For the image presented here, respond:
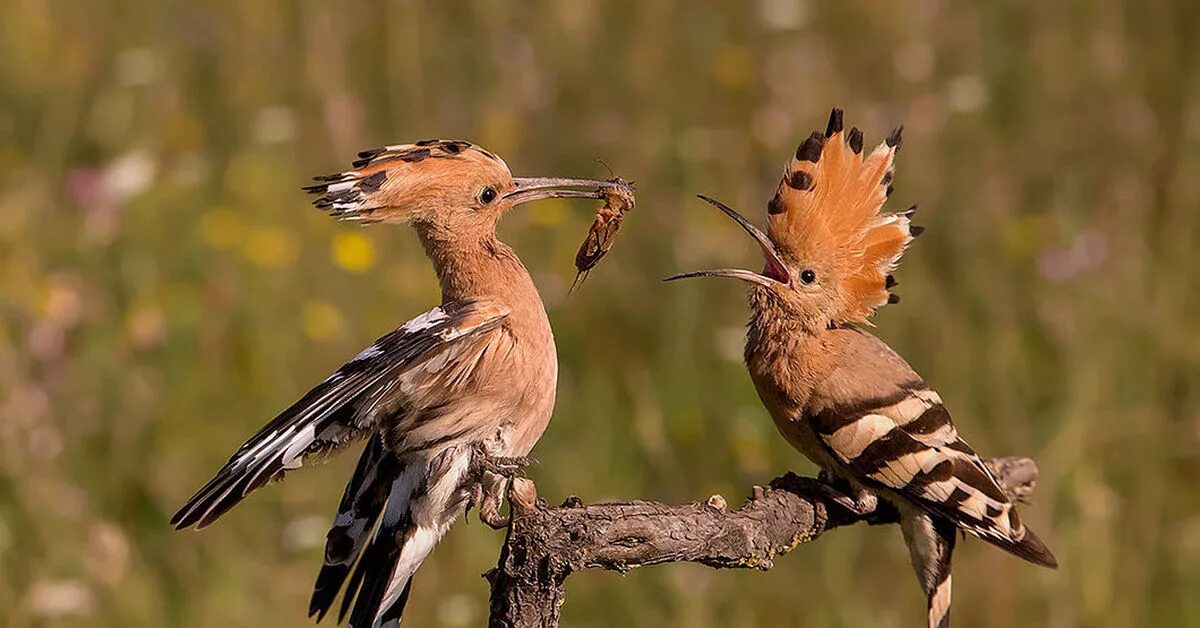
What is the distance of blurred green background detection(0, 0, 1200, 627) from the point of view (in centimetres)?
432

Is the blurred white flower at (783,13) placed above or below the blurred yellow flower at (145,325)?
above

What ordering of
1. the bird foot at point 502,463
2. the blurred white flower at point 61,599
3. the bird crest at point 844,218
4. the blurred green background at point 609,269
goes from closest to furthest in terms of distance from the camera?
the bird foot at point 502,463
the bird crest at point 844,218
the blurred white flower at point 61,599
the blurred green background at point 609,269

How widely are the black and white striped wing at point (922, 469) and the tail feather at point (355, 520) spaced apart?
759 millimetres

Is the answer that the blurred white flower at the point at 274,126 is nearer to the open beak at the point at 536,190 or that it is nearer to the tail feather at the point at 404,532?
the open beak at the point at 536,190

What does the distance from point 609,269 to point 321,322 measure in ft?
3.38

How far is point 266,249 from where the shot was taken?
5137 millimetres

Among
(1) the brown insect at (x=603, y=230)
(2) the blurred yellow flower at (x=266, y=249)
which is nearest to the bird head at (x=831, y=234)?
(1) the brown insect at (x=603, y=230)

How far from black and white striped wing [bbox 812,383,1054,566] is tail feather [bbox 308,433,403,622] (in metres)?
0.76

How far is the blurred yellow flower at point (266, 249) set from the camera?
5.14m

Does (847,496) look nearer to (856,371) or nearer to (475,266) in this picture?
(856,371)

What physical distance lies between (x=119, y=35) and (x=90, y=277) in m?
1.63

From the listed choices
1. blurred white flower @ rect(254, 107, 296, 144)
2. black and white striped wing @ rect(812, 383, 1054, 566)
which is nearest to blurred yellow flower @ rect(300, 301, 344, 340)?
blurred white flower @ rect(254, 107, 296, 144)

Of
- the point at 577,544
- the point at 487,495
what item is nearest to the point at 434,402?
the point at 487,495

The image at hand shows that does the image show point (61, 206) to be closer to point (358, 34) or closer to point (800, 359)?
point (358, 34)
